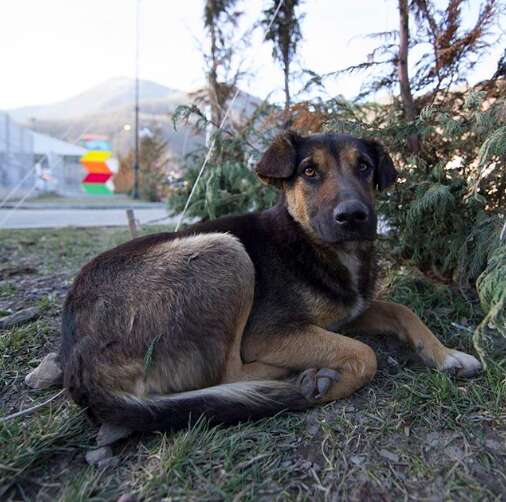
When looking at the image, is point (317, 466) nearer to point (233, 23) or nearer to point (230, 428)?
point (230, 428)

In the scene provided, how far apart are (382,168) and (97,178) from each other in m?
31.6

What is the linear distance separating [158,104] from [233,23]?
7649cm

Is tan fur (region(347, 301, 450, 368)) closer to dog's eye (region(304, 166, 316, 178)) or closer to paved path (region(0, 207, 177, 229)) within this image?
dog's eye (region(304, 166, 316, 178))

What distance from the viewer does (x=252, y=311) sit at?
2617 millimetres

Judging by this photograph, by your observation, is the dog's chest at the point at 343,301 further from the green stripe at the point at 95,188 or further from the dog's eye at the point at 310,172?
the green stripe at the point at 95,188

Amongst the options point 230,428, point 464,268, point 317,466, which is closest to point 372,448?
point 317,466

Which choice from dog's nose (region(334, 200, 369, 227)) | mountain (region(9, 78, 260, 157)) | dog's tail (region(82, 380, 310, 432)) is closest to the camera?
dog's tail (region(82, 380, 310, 432))

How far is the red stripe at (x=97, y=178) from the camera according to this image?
102 feet

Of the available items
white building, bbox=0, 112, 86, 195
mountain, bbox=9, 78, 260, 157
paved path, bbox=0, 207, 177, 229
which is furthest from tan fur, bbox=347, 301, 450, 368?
white building, bbox=0, 112, 86, 195

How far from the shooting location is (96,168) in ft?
101

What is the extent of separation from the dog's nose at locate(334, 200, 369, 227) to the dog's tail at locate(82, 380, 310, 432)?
109 cm

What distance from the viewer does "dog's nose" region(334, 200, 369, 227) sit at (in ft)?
8.19

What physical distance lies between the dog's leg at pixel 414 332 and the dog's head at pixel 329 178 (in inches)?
26.3

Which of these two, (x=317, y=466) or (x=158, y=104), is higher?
(x=158, y=104)
